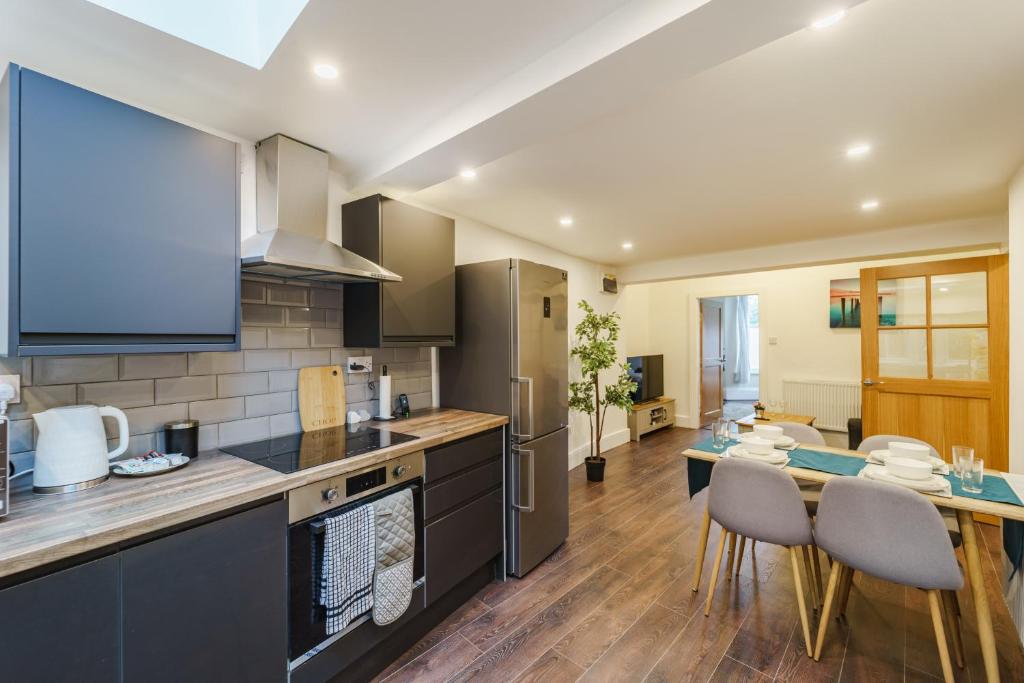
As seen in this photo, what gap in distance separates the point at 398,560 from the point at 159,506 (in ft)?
2.99

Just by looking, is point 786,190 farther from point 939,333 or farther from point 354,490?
point 354,490

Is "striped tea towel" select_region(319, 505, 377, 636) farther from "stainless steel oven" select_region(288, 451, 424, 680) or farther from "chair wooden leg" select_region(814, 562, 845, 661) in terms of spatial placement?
"chair wooden leg" select_region(814, 562, 845, 661)

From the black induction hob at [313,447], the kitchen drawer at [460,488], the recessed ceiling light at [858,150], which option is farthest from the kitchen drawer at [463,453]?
the recessed ceiling light at [858,150]

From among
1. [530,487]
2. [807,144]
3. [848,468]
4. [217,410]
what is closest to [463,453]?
[530,487]

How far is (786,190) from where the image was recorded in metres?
2.70

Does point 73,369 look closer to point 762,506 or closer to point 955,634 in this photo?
point 762,506

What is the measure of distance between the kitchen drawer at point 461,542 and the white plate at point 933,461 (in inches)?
77.4

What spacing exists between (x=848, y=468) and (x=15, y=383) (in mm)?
3428

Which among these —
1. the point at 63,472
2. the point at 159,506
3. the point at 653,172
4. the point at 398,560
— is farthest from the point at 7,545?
the point at 653,172

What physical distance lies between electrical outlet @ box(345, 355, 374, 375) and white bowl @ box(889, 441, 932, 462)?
286 cm

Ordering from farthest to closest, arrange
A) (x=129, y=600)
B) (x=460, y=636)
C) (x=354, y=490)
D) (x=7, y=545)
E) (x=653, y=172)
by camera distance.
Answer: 1. (x=653, y=172)
2. (x=460, y=636)
3. (x=354, y=490)
4. (x=129, y=600)
5. (x=7, y=545)

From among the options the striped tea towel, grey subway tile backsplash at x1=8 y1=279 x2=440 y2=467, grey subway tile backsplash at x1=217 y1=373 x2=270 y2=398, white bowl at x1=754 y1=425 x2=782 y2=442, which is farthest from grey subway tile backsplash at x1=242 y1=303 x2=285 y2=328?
white bowl at x1=754 y1=425 x2=782 y2=442

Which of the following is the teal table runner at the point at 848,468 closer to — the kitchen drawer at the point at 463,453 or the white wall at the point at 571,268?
the kitchen drawer at the point at 463,453

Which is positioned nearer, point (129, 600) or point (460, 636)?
point (129, 600)
